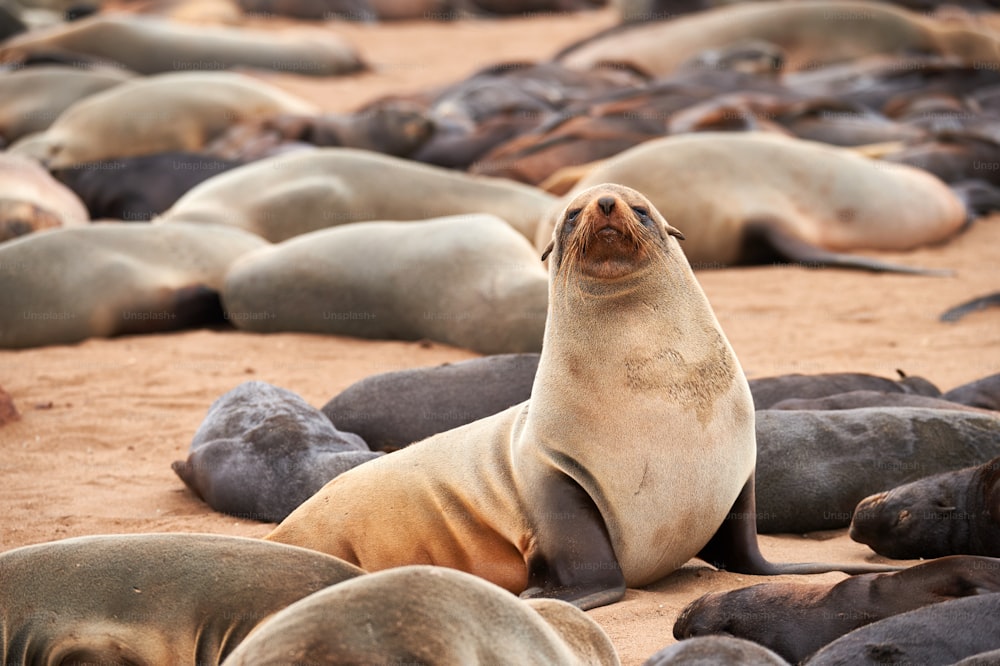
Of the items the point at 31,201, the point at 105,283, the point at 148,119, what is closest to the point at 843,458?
the point at 105,283

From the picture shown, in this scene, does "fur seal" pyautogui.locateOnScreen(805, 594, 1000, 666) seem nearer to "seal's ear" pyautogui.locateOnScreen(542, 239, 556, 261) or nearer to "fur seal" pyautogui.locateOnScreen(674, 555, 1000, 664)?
"fur seal" pyautogui.locateOnScreen(674, 555, 1000, 664)

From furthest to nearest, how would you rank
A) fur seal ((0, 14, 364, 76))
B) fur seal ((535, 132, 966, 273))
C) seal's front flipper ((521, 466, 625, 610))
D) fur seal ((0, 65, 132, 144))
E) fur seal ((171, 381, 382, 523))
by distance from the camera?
fur seal ((0, 14, 364, 76)), fur seal ((0, 65, 132, 144)), fur seal ((535, 132, 966, 273)), fur seal ((171, 381, 382, 523)), seal's front flipper ((521, 466, 625, 610))

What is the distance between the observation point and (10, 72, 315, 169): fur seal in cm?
1297

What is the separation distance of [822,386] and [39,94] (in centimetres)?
1048

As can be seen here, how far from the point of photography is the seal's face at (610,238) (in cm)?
439

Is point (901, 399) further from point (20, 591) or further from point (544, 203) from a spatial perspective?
point (544, 203)

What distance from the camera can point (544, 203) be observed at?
990cm

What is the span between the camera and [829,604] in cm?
369

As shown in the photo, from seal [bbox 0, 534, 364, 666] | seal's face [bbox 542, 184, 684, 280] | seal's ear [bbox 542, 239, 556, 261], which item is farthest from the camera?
seal's ear [bbox 542, 239, 556, 261]

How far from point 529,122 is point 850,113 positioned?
2.67 meters

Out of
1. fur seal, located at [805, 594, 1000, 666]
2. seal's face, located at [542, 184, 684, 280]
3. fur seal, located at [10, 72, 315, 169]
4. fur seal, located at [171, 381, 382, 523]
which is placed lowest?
fur seal, located at [10, 72, 315, 169]

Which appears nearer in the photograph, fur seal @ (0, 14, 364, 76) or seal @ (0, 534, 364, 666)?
seal @ (0, 534, 364, 666)

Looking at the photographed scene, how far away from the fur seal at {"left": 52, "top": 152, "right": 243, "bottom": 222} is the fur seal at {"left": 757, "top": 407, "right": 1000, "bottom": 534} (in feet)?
22.8

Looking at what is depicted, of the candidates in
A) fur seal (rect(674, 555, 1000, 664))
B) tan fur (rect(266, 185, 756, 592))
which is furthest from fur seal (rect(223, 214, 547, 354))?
fur seal (rect(674, 555, 1000, 664))
